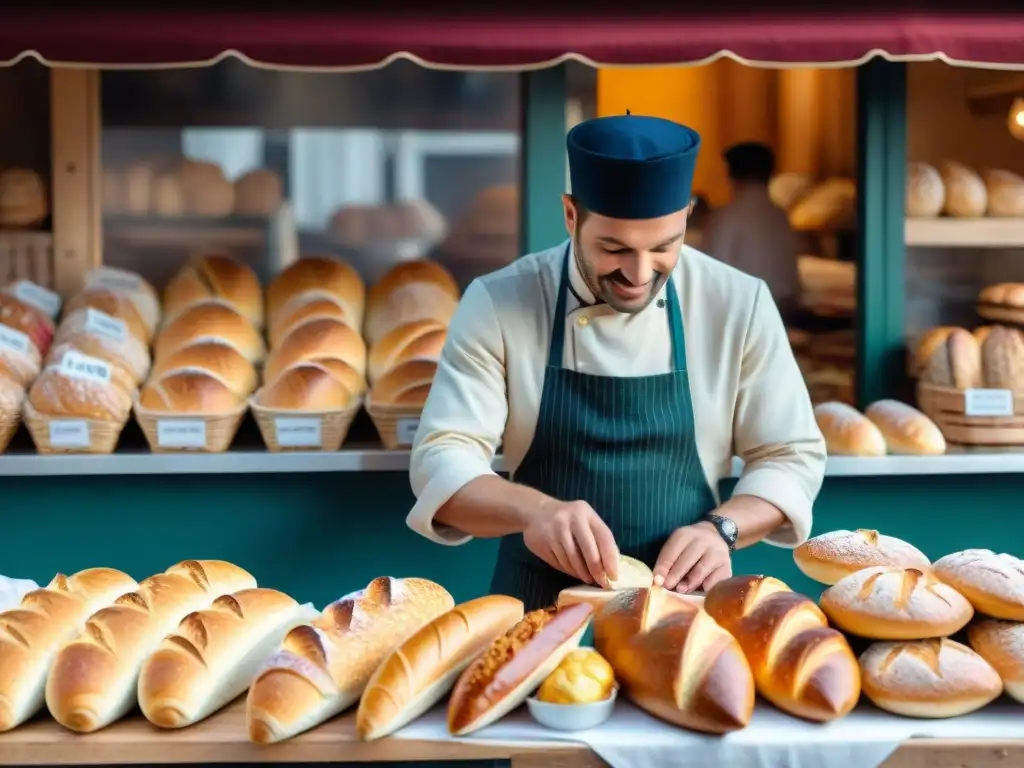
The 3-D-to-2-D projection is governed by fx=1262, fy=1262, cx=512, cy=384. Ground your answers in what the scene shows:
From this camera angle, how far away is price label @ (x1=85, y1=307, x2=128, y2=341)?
298 cm

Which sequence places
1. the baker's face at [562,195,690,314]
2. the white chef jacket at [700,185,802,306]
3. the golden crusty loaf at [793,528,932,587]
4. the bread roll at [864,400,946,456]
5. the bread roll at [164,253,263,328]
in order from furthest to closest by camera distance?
the white chef jacket at [700,185,802,306], the bread roll at [164,253,263,328], the bread roll at [864,400,946,456], the baker's face at [562,195,690,314], the golden crusty loaf at [793,528,932,587]

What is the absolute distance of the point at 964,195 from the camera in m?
3.25

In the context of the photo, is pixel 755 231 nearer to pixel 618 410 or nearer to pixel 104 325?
pixel 618 410

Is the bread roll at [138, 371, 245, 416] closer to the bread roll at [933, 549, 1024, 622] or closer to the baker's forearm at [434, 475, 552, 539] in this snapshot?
the baker's forearm at [434, 475, 552, 539]

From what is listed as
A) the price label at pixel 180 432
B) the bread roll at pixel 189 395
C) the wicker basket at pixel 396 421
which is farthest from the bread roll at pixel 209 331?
the wicker basket at pixel 396 421

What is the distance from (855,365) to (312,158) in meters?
1.64

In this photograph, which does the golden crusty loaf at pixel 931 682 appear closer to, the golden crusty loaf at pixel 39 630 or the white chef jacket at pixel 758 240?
the golden crusty loaf at pixel 39 630

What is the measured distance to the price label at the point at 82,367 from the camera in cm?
283

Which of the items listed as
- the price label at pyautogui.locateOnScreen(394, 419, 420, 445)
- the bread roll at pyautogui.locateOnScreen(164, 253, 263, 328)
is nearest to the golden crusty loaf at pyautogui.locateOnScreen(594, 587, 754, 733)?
the price label at pyautogui.locateOnScreen(394, 419, 420, 445)

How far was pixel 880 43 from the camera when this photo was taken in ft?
8.87

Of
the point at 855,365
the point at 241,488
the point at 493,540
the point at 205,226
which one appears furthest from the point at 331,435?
the point at 855,365

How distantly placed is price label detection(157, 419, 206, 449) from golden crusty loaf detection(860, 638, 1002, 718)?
177cm

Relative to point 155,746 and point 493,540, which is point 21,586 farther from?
point 493,540

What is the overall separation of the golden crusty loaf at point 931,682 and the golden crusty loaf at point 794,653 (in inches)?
1.3
